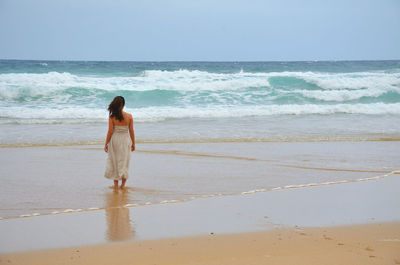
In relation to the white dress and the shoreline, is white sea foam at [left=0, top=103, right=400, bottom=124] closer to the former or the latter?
the white dress

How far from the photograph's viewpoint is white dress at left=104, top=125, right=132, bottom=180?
6938mm

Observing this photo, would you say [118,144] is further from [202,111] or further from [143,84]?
[143,84]

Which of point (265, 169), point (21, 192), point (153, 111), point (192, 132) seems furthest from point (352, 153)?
point (153, 111)

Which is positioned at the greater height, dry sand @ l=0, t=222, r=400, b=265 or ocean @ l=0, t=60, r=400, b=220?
dry sand @ l=0, t=222, r=400, b=265

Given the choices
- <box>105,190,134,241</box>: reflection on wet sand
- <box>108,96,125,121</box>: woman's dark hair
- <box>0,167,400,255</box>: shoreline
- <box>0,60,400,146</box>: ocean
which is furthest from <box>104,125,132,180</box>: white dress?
<box>0,60,400,146</box>: ocean

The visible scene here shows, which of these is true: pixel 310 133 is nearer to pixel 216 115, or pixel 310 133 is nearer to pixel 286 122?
pixel 286 122

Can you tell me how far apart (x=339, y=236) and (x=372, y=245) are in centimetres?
32

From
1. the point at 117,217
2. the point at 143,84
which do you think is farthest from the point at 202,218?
the point at 143,84

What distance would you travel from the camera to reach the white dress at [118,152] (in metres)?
6.94

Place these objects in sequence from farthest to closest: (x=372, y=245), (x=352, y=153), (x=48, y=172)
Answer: (x=352, y=153)
(x=48, y=172)
(x=372, y=245)

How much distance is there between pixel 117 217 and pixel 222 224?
113cm

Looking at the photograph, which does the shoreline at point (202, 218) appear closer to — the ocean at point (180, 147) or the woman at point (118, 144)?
the ocean at point (180, 147)

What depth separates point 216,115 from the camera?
1645 centimetres

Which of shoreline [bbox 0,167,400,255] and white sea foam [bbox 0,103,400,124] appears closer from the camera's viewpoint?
shoreline [bbox 0,167,400,255]
